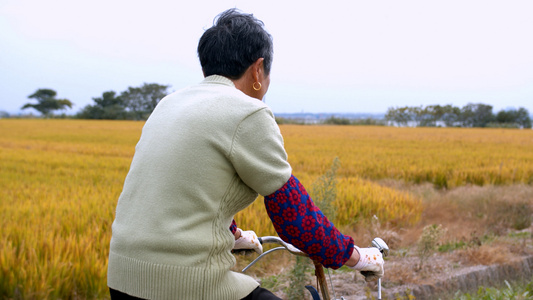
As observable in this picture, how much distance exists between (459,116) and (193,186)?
236 feet

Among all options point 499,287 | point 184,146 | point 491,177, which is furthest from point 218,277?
point 491,177

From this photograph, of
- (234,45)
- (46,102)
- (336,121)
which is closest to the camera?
(234,45)

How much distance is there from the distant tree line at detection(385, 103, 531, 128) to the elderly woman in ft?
197

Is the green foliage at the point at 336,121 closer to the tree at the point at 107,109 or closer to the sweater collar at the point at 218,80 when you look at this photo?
the tree at the point at 107,109

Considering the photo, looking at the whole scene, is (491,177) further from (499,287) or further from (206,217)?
(206,217)

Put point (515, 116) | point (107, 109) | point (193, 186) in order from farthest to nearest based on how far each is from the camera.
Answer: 1. point (515, 116)
2. point (107, 109)
3. point (193, 186)

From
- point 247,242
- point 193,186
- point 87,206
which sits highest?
point 193,186

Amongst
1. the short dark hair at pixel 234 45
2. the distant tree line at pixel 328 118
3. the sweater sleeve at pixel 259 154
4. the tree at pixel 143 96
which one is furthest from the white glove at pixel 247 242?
the tree at pixel 143 96

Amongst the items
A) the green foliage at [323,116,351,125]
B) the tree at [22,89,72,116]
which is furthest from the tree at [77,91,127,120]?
the green foliage at [323,116,351,125]

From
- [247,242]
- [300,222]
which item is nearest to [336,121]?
[247,242]

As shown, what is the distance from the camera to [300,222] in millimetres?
1070

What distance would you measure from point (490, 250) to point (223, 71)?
3179 millimetres

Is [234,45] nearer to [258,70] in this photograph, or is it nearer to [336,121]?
[258,70]

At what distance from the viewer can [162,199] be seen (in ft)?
3.37
